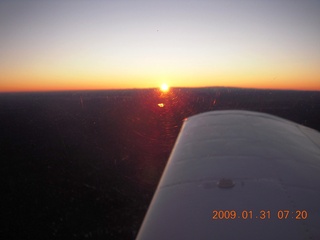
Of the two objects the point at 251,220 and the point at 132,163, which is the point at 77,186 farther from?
the point at 251,220

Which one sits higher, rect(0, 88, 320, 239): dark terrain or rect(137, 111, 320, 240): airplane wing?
rect(137, 111, 320, 240): airplane wing

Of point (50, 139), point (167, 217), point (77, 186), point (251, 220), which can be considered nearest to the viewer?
point (251, 220)

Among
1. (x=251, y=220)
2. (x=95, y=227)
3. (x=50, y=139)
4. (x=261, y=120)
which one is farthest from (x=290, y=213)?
(x=50, y=139)

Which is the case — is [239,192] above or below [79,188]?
above

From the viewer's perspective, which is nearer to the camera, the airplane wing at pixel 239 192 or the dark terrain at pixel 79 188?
the airplane wing at pixel 239 192

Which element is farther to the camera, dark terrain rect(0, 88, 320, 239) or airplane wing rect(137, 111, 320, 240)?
dark terrain rect(0, 88, 320, 239)

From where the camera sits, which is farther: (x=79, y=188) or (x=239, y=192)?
(x=79, y=188)

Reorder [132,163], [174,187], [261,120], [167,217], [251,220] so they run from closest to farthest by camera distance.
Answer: [251,220]
[167,217]
[174,187]
[261,120]
[132,163]

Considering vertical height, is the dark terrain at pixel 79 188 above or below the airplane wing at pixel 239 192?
below
